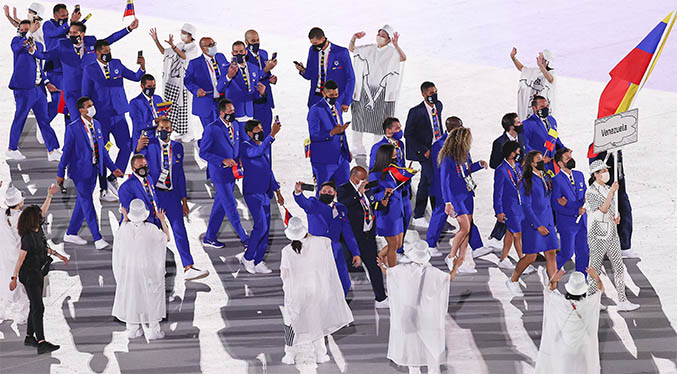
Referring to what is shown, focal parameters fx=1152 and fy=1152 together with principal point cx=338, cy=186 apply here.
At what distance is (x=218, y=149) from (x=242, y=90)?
2.13 metres

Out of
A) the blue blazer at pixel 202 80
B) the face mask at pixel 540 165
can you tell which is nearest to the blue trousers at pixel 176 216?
the blue blazer at pixel 202 80

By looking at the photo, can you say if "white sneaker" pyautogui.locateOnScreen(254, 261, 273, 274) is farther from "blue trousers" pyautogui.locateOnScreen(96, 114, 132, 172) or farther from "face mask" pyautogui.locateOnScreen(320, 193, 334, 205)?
"blue trousers" pyautogui.locateOnScreen(96, 114, 132, 172)

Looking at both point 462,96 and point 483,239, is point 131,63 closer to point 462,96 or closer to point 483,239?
point 462,96

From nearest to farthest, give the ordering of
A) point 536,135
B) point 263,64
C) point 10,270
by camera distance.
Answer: point 10,270, point 536,135, point 263,64

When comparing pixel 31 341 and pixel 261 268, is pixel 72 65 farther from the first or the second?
pixel 31 341

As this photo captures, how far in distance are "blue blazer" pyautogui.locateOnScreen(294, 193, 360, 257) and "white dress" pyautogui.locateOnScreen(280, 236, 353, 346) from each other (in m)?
0.53

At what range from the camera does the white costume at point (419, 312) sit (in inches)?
408

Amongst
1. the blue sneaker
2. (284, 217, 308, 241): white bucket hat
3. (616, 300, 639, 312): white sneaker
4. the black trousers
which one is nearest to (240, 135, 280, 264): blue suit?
the blue sneaker

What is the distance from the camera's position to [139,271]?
433 inches

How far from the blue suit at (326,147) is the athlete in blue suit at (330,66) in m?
1.25

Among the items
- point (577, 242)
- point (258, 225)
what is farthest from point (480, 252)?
point (258, 225)

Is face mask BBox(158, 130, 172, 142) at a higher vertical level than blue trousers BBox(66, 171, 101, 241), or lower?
higher

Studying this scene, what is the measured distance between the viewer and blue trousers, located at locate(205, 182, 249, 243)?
12.9m

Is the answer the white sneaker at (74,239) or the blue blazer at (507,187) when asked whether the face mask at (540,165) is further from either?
the white sneaker at (74,239)
